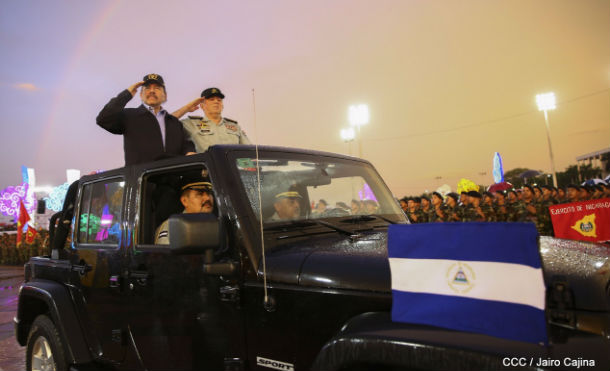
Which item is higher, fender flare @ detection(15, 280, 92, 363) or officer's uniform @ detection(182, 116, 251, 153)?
officer's uniform @ detection(182, 116, 251, 153)

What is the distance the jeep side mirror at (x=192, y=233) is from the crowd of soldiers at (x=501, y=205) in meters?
7.04

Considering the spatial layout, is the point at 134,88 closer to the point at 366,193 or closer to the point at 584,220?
the point at 366,193

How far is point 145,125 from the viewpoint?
3.45m

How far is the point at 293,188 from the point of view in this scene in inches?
95.2

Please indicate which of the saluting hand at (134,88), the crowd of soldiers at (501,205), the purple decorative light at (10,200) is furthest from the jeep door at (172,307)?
the purple decorative light at (10,200)

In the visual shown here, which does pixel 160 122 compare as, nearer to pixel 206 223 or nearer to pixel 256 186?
pixel 256 186

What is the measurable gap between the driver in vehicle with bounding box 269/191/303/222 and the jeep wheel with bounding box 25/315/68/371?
198cm

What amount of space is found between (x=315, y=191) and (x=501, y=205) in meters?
6.81

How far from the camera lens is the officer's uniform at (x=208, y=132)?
3.66 metres

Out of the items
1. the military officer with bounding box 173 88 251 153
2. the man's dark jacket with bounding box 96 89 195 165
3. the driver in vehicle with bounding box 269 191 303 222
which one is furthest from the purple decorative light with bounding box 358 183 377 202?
the man's dark jacket with bounding box 96 89 195 165

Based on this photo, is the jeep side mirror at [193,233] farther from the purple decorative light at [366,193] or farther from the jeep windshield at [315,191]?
the purple decorative light at [366,193]

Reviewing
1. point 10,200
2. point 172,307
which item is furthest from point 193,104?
point 10,200

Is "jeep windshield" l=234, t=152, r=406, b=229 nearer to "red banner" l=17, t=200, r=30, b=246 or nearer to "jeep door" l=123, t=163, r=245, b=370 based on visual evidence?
"jeep door" l=123, t=163, r=245, b=370

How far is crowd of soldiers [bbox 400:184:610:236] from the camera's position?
790 centimetres
